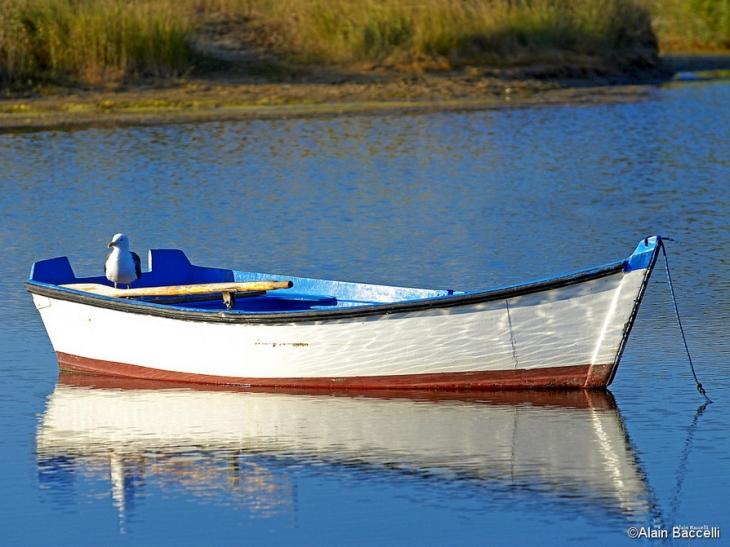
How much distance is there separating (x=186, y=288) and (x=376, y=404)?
1536 mm

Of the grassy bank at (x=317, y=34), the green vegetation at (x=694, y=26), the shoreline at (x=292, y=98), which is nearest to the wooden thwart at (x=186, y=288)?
the shoreline at (x=292, y=98)

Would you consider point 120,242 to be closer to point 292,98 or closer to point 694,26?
point 292,98

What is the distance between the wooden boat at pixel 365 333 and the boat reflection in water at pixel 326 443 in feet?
0.38

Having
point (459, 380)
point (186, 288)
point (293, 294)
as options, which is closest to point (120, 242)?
point (186, 288)

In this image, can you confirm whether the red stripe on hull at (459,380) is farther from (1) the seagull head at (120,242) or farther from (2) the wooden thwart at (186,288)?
(1) the seagull head at (120,242)

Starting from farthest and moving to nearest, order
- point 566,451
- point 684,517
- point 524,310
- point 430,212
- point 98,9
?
point 98,9
point 430,212
point 524,310
point 566,451
point 684,517

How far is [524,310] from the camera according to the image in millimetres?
7805

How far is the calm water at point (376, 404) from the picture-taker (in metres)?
Answer: 6.23

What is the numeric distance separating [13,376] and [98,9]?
674 inches

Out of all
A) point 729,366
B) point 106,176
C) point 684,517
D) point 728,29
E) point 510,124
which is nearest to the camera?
point 684,517

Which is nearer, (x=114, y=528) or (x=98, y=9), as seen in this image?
(x=114, y=528)

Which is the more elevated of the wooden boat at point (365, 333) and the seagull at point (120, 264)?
the seagull at point (120, 264)

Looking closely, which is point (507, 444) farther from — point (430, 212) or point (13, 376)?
point (430, 212)

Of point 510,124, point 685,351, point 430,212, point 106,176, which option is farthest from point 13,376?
point 510,124
